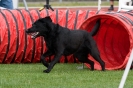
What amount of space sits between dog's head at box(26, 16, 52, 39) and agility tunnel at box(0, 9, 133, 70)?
3.85ft

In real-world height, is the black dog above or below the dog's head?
below

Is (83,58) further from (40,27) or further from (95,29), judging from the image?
(40,27)

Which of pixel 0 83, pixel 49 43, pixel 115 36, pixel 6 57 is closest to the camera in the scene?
pixel 0 83

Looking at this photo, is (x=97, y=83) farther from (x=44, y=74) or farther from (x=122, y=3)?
(x=122, y=3)

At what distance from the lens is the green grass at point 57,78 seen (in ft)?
24.7

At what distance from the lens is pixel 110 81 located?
8.02m

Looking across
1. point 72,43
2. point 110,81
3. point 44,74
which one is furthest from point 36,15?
point 110,81

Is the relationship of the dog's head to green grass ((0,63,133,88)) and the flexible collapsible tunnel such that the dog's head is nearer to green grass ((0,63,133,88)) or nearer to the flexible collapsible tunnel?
green grass ((0,63,133,88))

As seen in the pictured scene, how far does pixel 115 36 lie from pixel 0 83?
4.09 meters

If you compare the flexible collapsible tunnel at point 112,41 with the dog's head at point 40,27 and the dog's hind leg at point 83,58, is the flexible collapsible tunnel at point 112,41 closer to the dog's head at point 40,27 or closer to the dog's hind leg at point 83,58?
the dog's hind leg at point 83,58

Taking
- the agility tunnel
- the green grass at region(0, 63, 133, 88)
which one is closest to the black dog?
the green grass at region(0, 63, 133, 88)

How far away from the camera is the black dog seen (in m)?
8.95

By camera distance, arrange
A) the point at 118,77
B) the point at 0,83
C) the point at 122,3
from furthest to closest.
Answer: the point at 122,3 → the point at 118,77 → the point at 0,83

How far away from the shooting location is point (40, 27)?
29.3 feet
